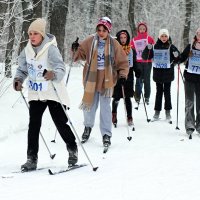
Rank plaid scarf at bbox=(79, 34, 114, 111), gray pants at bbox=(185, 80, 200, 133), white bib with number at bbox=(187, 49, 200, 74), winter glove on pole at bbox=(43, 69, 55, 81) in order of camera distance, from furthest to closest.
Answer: gray pants at bbox=(185, 80, 200, 133), white bib with number at bbox=(187, 49, 200, 74), plaid scarf at bbox=(79, 34, 114, 111), winter glove on pole at bbox=(43, 69, 55, 81)

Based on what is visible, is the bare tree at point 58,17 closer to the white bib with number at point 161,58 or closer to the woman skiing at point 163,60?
the woman skiing at point 163,60

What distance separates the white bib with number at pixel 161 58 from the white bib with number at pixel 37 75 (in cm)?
456

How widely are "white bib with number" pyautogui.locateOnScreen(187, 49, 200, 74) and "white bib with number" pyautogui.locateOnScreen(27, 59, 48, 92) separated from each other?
3.50 meters

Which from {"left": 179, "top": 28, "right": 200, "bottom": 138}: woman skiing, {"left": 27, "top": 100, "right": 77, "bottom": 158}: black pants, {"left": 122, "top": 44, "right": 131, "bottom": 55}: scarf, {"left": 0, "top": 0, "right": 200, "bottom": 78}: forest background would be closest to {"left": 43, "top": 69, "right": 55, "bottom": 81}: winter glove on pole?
{"left": 27, "top": 100, "right": 77, "bottom": 158}: black pants

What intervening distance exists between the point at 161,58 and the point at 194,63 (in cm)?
163

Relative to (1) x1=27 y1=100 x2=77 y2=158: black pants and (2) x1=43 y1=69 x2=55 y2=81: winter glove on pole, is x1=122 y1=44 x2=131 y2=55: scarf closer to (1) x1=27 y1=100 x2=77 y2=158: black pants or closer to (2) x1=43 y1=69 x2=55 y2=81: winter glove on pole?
(1) x1=27 y1=100 x2=77 y2=158: black pants

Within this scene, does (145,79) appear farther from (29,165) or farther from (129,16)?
(129,16)

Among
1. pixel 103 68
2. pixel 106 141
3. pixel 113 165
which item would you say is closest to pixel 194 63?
pixel 103 68

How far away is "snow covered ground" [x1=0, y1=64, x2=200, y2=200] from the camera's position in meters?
5.12

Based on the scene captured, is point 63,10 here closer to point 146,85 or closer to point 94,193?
point 146,85

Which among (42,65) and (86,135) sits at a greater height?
(42,65)

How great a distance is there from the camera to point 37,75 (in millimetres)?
6074

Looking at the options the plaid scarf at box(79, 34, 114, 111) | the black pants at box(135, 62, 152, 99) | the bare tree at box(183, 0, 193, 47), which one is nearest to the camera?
the plaid scarf at box(79, 34, 114, 111)

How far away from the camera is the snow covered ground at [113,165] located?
16.8 ft
